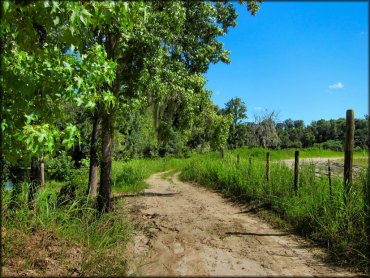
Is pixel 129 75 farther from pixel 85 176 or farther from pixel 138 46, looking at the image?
pixel 85 176

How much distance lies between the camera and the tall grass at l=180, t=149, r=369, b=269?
22.3 ft

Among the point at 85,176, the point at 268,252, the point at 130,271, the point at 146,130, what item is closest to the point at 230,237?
the point at 268,252

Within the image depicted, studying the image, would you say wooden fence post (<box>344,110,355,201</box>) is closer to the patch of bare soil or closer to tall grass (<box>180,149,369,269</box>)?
tall grass (<box>180,149,369,269</box>)

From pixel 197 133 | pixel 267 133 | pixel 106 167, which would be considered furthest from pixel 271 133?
pixel 106 167

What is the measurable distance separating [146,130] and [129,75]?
792 inches

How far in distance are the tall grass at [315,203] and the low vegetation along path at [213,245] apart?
0.41 metres

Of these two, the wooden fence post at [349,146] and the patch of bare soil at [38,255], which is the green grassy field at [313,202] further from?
the patch of bare soil at [38,255]

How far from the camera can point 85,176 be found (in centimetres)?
1795

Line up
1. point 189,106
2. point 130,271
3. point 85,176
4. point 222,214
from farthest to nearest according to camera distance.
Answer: point 85,176 → point 189,106 → point 222,214 → point 130,271

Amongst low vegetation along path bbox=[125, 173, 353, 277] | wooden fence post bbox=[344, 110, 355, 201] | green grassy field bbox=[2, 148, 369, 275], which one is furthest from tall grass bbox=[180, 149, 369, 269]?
low vegetation along path bbox=[125, 173, 353, 277]

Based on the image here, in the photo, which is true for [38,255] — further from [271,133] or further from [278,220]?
[271,133]

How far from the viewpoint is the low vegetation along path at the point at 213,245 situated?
6.13 metres

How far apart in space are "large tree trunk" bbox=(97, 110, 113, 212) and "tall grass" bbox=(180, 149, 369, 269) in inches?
166

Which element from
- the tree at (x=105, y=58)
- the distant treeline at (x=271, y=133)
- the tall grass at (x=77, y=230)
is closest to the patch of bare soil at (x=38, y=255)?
the tall grass at (x=77, y=230)
